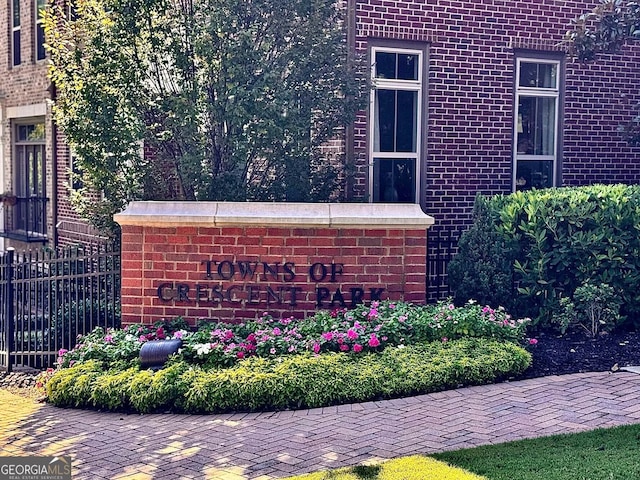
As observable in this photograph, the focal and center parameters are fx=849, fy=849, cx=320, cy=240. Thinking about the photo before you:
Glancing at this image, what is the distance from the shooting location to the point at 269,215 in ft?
27.2

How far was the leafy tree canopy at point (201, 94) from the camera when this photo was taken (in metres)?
8.54

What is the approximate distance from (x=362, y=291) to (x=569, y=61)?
569 cm

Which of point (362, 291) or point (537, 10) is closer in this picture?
point (362, 291)

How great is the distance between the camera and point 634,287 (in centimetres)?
905

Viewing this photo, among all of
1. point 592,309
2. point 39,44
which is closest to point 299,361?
point 592,309

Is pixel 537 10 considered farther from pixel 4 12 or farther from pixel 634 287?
pixel 4 12

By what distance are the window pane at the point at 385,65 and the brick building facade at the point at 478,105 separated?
14 mm

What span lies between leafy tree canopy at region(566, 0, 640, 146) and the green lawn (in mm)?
5777

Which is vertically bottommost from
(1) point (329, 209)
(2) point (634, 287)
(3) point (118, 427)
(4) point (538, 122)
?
(3) point (118, 427)

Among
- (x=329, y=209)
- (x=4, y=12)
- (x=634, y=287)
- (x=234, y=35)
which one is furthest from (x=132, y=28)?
(x=4, y=12)

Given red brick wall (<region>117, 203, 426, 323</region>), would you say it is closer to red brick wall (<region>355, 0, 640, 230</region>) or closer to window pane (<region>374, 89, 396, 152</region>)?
red brick wall (<region>355, 0, 640, 230</region>)

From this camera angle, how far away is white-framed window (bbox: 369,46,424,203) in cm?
1123

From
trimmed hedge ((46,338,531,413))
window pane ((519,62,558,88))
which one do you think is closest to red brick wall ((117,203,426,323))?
trimmed hedge ((46,338,531,413))
